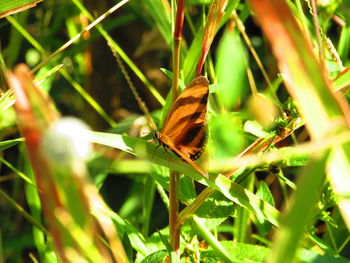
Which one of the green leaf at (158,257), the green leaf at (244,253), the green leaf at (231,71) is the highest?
the green leaf at (231,71)

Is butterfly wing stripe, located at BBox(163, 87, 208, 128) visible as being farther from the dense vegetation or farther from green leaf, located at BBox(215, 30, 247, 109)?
green leaf, located at BBox(215, 30, 247, 109)

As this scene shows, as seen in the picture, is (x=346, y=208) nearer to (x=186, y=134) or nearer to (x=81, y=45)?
(x=186, y=134)

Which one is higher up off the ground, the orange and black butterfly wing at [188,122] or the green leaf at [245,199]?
the orange and black butterfly wing at [188,122]

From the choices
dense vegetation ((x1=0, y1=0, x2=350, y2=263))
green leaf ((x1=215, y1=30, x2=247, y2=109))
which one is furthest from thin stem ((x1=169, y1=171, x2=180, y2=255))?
green leaf ((x1=215, y1=30, x2=247, y2=109))

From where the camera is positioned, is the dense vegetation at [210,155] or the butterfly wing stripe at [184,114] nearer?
the dense vegetation at [210,155]

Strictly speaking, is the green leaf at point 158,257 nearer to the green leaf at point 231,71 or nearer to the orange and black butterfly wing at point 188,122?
the orange and black butterfly wing at point 188,122

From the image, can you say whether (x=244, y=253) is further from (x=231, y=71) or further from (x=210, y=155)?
(x=231, y=71)

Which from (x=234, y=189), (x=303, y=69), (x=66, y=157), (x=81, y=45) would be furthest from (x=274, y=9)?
(x=81, y=45)

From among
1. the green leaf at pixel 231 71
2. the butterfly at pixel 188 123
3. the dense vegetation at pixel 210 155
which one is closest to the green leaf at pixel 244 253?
the dense vegetation at pixel 210 155

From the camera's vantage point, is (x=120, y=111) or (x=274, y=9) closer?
(x=274, y=9)
